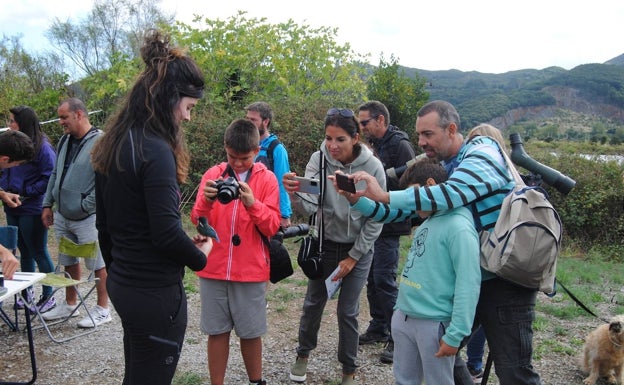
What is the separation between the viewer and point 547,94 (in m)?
55.2

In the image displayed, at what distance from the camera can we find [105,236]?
2.38 metres

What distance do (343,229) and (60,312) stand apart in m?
3.16

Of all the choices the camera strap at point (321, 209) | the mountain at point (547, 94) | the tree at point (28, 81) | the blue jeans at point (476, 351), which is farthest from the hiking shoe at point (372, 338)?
the mountain at point (547, 94)

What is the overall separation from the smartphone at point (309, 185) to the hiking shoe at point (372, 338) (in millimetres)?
1963

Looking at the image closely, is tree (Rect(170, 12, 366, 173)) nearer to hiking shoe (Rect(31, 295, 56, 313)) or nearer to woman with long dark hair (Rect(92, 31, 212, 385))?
hiking shoe (Rect(31, 295, 56, 313))

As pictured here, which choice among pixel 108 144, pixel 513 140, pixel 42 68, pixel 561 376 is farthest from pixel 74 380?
pixel 42 68

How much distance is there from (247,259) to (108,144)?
4.14 ft

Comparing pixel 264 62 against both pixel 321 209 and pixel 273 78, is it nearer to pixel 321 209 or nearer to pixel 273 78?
pixel 273 78

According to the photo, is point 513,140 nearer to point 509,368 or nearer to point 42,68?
point 509,368

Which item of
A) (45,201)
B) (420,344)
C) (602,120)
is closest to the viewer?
(420,344)

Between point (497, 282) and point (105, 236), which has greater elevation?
point (105, 236)

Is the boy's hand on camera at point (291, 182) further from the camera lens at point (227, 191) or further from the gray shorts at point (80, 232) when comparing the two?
the gray shorts at point (80, 232)

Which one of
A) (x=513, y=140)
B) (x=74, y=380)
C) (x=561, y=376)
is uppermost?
(x=513, y=140)

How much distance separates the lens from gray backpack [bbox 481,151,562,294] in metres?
2.38
